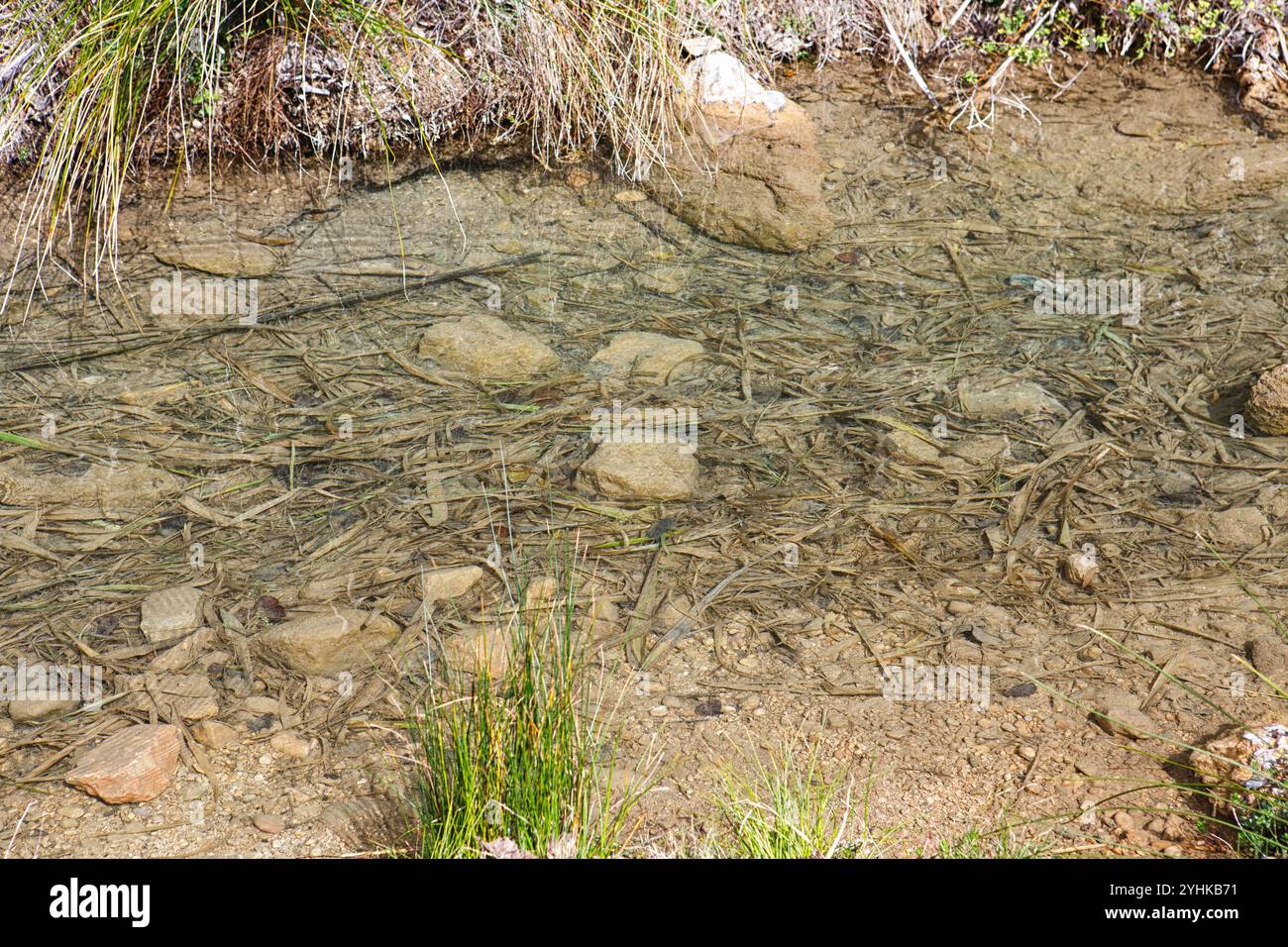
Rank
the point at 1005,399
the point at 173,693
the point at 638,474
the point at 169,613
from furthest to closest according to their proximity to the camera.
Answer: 1. the point at 1005,399
2. the point at 638,474
3. the point at 169,613
4. the point at 173,693

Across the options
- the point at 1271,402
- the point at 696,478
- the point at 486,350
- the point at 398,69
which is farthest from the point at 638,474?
the point at 398,69

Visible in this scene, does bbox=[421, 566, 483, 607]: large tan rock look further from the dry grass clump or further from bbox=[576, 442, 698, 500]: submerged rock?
the dry grass clump

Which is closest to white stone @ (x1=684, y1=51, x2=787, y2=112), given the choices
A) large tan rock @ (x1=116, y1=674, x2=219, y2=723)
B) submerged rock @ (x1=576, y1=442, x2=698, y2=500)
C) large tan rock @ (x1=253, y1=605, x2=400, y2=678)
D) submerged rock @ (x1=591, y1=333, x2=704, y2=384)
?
submerged rock @ (x1=591, y1=333, x2=704, y2=384)

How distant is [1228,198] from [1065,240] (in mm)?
910

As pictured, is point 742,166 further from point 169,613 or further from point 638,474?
point 169,613

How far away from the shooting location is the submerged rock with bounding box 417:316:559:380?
3760 mm

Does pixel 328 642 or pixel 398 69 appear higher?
pixel 398 69

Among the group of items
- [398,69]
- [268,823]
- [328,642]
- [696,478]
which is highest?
[398,69]

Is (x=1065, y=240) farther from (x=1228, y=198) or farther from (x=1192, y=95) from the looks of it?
(x=1192, y=95)

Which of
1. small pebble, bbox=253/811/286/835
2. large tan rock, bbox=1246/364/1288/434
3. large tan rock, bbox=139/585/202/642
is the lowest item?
small pebble, bbox=253/811/286/835

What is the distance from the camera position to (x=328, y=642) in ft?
8.88

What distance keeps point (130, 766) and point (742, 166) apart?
3.82m

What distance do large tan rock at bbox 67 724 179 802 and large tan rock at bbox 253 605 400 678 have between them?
344 millimetres

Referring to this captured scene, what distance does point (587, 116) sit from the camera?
198 inches
